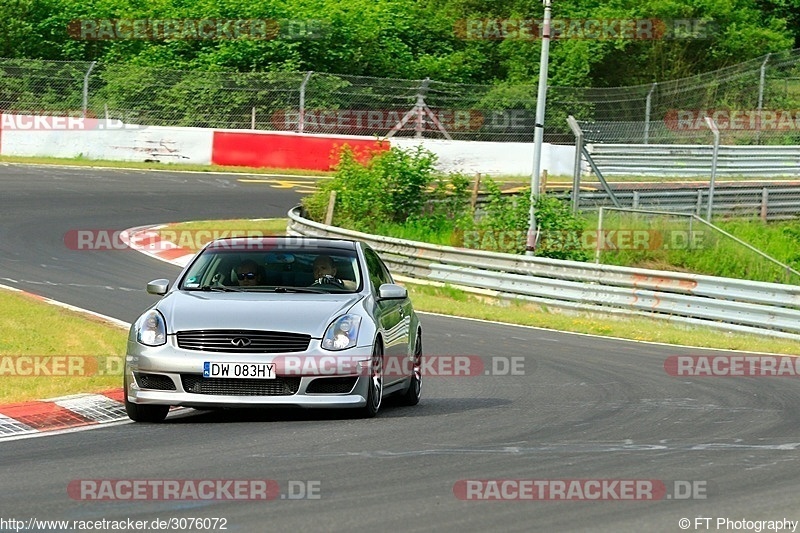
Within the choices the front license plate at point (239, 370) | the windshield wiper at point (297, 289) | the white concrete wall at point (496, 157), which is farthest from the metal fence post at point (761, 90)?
the front license plate at point (239, 370)

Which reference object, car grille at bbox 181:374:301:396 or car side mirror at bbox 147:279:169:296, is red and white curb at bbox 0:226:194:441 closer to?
car grille at bbox 181:374:301:396

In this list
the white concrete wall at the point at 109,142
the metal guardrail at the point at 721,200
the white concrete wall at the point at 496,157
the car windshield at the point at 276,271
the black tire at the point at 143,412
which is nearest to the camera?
the black tire at the point at 143,412

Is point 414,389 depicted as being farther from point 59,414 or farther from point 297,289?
point 59,414

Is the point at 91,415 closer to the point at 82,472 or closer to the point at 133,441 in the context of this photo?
the point at 133,441

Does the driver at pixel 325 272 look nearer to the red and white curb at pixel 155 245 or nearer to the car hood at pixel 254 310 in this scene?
the car hood at pixel 254 310

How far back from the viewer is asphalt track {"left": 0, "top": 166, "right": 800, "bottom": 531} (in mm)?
7164

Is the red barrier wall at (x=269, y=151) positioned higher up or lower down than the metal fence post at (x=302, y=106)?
lower down

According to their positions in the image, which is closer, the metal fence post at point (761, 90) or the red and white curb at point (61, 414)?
the red and white curb at point (61, 414)

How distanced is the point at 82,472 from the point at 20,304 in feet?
31.6

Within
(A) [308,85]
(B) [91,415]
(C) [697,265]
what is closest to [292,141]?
(A) [308,85]

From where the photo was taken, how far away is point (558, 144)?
4056 cm

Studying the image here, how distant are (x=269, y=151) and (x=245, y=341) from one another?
28.8 meters

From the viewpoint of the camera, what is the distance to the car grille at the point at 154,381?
10375 mm

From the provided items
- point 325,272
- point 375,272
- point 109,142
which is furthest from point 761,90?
point 325,272
